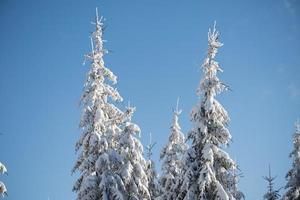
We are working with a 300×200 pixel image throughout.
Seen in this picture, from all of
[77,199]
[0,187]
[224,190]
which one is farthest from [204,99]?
[0,187]

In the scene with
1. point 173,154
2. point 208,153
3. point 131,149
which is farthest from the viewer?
point 173,154

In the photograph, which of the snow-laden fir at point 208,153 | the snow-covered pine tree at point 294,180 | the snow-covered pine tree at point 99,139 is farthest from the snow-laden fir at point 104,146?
the snow-covered pine tree at point 294,180

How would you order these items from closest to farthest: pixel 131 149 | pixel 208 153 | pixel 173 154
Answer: pixel 208 153 → pixel 131 149 → pixel 173 154

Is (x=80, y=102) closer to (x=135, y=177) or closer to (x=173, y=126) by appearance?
(x=135, y=177)

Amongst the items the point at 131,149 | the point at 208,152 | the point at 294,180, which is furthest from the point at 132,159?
the point at 294,180

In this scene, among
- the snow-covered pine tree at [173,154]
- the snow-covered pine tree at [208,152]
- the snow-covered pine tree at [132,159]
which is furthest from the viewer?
the snow-covered pine tree at [173,154]

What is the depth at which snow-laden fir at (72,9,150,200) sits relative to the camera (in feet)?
101

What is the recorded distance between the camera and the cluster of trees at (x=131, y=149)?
2812cm

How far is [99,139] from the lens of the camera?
3098 cm

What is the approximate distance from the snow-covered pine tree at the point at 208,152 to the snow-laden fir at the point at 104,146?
5400mm

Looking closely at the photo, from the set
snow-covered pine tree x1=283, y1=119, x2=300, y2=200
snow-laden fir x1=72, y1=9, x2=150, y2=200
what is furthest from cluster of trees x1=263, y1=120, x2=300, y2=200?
snow-laden fir x1=72, y1=9, x2=150, y2=200

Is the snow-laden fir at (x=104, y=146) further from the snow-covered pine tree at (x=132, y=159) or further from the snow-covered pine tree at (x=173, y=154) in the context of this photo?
the snow-covered pine tree at (x=173, y=154)

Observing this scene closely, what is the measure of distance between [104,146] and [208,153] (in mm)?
7727

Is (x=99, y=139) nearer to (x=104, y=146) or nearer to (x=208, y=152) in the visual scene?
(x=104, y=146)
